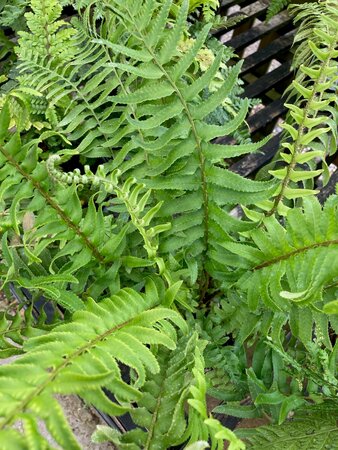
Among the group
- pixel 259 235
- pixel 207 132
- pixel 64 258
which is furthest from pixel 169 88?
pixel 64 258

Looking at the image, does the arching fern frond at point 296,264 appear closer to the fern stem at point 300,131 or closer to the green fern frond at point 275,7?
the fern stem at point 300,131

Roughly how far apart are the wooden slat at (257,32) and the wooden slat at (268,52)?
0.16 ft

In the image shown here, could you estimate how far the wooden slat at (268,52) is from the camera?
1.45 metres

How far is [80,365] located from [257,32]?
1338 millimetres

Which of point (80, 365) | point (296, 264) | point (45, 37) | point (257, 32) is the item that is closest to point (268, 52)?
point (257, 32)

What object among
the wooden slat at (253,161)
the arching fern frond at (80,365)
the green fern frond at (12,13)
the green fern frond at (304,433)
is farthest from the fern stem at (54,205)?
the green fern frond at (12,13)

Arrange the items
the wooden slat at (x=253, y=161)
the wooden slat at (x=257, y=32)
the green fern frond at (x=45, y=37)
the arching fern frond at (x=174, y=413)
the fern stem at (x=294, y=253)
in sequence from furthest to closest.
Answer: the wooden slat at (x=257, y=32) < the wooden slat at (x=253, y=161) < the green fern frond at (x=45, y=37) < the fern stem at (x=294, y=253) < the arching fern frond at (x=174, y=413)

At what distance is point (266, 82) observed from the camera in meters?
1.42

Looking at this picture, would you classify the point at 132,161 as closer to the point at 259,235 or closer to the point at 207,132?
the point at 207,132

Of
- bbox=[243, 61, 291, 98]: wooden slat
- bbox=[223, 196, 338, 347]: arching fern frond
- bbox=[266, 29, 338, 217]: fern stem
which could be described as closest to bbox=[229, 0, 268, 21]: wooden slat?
bbox=[243, 61, 291, 98]: wooden slat

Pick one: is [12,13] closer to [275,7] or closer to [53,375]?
[275,7]

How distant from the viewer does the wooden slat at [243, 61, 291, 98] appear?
139 centimetres

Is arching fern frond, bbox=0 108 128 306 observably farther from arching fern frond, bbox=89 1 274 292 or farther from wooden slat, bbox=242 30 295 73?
wooden slat, bbox=242 30 295 73

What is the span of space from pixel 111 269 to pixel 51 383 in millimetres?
395
